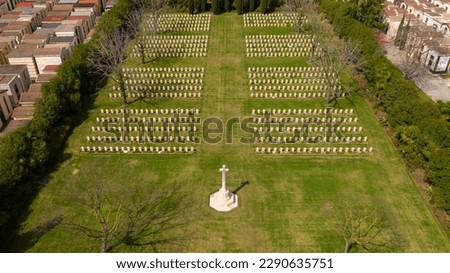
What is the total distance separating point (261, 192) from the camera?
1419 inches

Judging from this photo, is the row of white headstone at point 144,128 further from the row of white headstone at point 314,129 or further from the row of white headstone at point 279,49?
the row of white headstone at point 279,49

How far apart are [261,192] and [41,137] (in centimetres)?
2361

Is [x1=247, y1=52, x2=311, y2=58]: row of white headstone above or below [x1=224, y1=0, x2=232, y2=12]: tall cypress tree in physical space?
below

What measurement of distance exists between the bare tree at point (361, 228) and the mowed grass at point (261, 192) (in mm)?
631

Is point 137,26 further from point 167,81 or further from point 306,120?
point 306,120

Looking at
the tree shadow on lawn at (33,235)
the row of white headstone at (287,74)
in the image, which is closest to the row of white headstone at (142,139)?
the tree shadow on lawn at (33,235)

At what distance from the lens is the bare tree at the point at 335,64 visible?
48562mm

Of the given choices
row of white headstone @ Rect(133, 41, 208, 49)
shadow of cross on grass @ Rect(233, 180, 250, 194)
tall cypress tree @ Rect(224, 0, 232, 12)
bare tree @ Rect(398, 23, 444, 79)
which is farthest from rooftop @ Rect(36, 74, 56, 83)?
bare tree @ Rect(398, 23, 444, 79)

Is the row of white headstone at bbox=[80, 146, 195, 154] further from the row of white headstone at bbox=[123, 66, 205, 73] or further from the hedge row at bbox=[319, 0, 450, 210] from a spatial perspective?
the hedge row at bbox=[319, 0, 450, 210]

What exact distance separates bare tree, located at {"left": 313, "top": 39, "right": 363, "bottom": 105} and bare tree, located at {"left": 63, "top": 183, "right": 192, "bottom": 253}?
25543 millimetres

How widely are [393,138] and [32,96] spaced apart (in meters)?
45.5

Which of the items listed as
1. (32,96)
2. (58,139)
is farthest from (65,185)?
(32,96)

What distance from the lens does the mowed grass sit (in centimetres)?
3109
